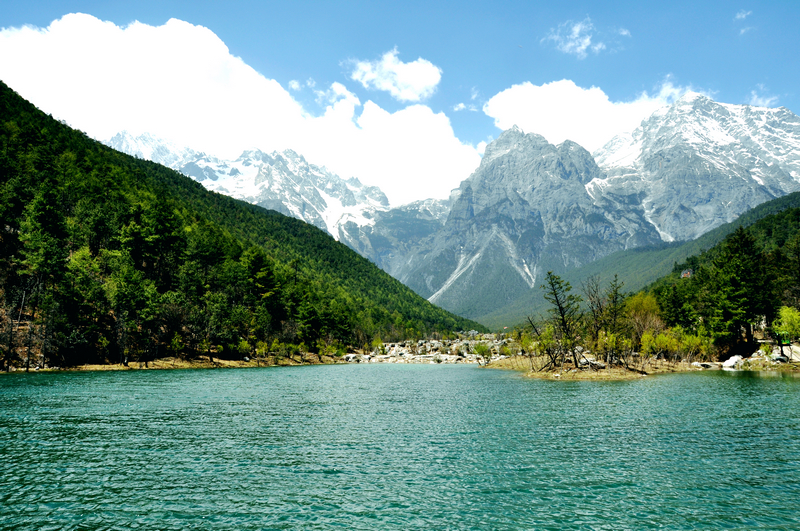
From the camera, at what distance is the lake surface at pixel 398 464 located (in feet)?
65.3

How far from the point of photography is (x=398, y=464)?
28.2m

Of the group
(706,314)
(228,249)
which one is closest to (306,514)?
(706,314)

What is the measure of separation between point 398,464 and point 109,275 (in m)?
113

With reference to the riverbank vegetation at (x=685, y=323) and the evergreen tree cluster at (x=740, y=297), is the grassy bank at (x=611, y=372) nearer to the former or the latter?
the riverbank vegetation at (x=685, y=323)

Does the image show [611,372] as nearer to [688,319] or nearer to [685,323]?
[688,319]

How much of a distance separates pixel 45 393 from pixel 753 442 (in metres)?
74.3

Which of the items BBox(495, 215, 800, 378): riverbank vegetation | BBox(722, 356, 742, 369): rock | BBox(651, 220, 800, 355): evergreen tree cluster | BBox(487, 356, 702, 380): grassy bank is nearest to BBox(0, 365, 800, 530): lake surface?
BBox(487, 356, 702, 380): grassy bank

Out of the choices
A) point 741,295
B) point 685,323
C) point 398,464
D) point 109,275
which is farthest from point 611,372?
point 109,275

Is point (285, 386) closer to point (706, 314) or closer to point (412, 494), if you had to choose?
point (412, 494)

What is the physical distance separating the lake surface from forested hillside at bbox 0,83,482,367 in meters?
45.0

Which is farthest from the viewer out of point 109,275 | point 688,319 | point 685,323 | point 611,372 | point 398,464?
point 685,323

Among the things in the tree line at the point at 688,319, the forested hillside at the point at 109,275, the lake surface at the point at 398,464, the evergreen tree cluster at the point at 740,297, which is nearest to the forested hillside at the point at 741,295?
the evergreen tree cluster at the point at 740,297

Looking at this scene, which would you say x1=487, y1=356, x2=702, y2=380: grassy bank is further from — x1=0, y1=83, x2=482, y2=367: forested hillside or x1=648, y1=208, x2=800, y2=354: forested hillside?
x1=0, y1=83, x2=482, y2=367: forested hillside

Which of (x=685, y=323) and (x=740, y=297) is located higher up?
(x=740, y=297)
